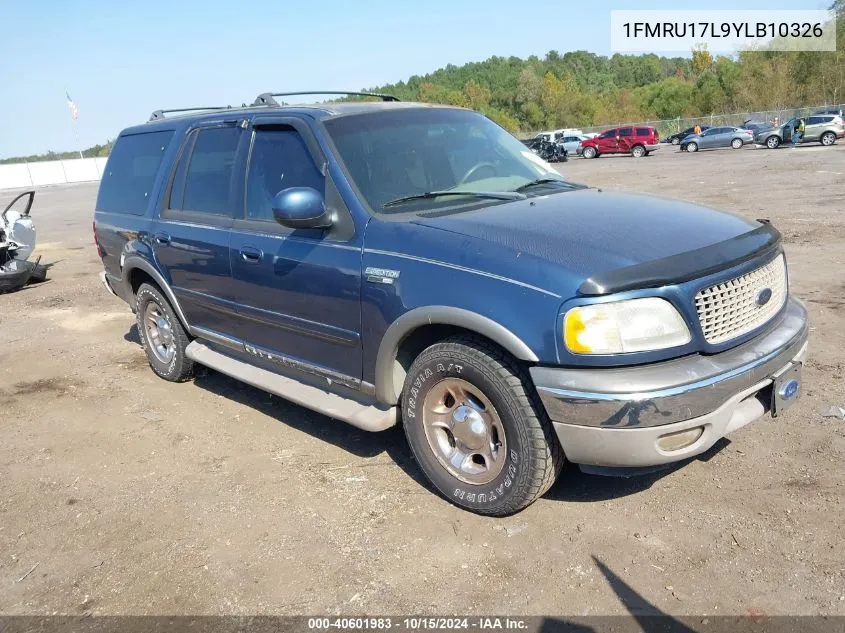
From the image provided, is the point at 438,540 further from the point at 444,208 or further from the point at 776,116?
the point at 776,116

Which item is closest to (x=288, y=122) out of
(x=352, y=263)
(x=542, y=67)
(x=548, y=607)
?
(x=352, y=263)

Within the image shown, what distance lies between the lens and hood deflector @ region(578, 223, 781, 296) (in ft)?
8.97

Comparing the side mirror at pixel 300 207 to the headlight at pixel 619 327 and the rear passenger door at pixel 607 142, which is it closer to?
the headlight at pixel 619 327

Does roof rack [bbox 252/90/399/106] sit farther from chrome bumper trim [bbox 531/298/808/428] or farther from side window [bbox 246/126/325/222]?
chrome bumper trim [bbox 531/298/808/428]

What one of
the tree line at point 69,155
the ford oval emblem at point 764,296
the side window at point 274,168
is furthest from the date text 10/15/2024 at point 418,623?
the tree line at point 69,155

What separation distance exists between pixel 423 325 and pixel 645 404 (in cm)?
108

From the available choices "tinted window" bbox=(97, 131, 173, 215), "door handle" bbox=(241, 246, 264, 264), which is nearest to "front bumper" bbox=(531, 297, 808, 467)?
"door handle" bbox=(241, 246, 264, 264)

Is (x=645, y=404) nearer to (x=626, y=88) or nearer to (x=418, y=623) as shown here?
(x=418, y=623)

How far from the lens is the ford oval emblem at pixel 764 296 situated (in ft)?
10.3

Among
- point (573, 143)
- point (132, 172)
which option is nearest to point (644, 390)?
point (132, 172)

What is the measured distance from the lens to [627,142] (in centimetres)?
3831

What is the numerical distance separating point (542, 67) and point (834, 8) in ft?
258

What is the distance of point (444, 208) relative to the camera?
11.8ft

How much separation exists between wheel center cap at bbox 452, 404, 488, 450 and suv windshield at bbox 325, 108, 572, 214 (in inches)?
42.2
